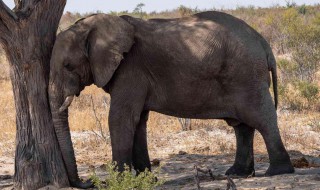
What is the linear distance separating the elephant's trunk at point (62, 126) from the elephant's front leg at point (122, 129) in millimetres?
504

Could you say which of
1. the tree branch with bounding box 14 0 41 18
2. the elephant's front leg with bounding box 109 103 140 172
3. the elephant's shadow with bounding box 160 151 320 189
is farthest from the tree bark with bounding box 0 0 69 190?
the elephant's shadow with bounding box 160 151 320 189

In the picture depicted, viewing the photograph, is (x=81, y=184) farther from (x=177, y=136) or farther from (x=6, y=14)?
(x=177, y=136)

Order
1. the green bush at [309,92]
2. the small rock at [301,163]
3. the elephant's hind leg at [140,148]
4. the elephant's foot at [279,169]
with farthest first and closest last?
1. the green bush at [309,92]
2. the small rock at [301,163]
3. the elephant's hind leg at [140,148]
4. the elephant's foot at [279,169]

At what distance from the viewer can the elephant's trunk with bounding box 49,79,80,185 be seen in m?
6.79

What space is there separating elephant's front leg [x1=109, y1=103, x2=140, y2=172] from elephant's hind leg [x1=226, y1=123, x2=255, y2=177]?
1.41m

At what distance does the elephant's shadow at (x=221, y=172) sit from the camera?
6.70 meters

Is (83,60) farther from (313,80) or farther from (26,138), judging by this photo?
(313,80)

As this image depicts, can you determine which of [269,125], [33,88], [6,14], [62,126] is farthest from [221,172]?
[6,14]

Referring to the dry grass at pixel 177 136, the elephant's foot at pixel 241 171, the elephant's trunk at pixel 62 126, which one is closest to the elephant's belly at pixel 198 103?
the elephant's foot at pixel 241 171

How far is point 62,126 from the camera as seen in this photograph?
22.5 ft

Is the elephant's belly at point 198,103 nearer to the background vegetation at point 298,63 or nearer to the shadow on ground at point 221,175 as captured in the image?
the shadow on ground at point 221,175

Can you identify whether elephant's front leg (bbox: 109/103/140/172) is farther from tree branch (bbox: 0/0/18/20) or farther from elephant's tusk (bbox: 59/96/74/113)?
tree branch (bbox: 0/0/18/20)

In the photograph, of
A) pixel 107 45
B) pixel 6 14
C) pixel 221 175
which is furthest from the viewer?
pixel 221 175

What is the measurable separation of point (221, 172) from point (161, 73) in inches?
71.0
